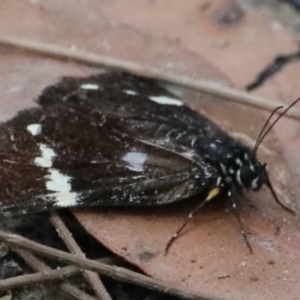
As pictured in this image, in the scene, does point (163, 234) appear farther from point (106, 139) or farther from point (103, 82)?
point (103, 82)

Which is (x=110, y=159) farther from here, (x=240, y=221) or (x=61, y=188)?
(x=240, y=221)

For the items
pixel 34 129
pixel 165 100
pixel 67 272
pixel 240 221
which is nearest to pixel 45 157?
pixel 34 129

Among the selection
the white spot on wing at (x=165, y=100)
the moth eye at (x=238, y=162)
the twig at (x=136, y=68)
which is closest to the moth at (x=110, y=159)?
the moth eye at (x=238, y=162)

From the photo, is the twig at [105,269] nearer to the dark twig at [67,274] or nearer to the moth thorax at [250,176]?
the dark twig at [67,274]

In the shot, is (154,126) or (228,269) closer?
(228,269)

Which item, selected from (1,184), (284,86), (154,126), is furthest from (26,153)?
(284,86)

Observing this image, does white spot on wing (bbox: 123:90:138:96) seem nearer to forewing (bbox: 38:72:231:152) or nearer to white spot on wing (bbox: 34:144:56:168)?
forewing (bbox: 38:72:231:152)
